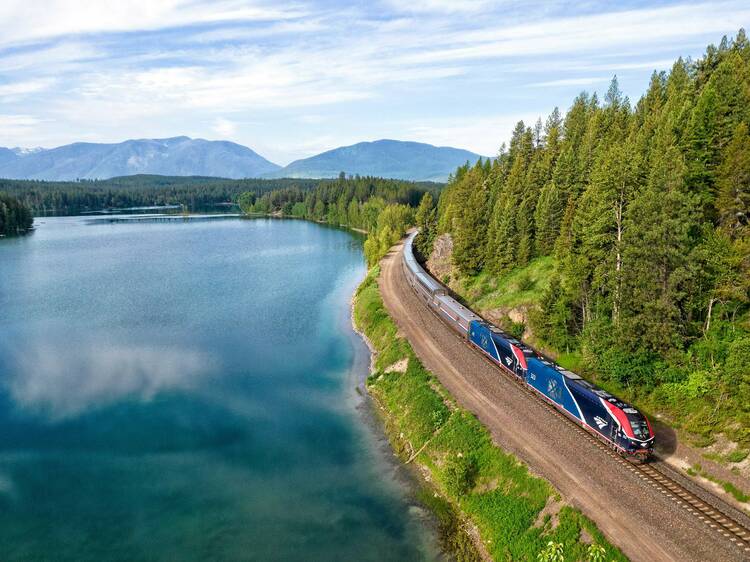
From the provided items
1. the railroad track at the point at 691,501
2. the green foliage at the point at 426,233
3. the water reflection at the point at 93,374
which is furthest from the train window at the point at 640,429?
the green foliage at the point at 426,233

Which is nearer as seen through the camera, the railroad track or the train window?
the railroad track

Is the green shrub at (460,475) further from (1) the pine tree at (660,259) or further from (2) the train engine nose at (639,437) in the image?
(1) the pine tree at (660,259)

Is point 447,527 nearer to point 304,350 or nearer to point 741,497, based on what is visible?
point 741,497

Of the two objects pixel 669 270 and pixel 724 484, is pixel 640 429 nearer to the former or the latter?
pixel 724 484

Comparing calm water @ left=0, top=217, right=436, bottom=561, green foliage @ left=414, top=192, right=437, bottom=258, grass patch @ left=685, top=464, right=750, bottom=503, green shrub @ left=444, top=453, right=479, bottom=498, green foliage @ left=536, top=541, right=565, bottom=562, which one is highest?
green foliage @ left=414, top=192, right=437, bottom=258

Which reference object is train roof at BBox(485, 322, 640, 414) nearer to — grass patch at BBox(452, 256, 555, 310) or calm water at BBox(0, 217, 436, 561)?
grass patch at BBox(452, 256, 555, 310)

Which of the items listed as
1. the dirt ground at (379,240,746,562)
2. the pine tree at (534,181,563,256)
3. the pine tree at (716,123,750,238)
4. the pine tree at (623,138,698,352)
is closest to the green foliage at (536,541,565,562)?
the dirt ground at (379,240,746,562)
